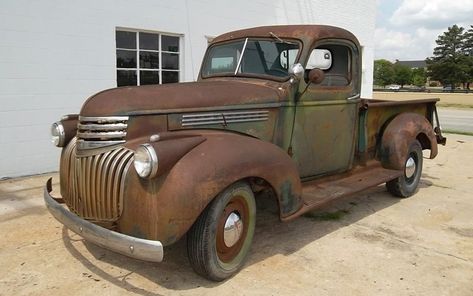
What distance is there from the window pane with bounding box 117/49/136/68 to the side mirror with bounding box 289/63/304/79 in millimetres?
4402

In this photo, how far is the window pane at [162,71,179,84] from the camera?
8.48 meters

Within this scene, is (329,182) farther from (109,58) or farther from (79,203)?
(109,58)

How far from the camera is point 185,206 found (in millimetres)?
3045

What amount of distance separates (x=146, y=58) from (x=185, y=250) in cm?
495

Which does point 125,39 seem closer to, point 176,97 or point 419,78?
point 176,97

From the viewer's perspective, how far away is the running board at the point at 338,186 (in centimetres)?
415

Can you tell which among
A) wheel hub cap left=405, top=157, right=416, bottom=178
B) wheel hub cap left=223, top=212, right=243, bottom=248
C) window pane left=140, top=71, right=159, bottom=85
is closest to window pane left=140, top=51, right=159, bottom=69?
window pane left=140, top=71, right=159, bottom=85

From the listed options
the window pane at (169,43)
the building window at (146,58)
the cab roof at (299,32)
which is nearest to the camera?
the cab roof at (299,32)

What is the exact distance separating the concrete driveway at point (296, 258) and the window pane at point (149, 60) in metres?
3.41

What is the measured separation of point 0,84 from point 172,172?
443 cm

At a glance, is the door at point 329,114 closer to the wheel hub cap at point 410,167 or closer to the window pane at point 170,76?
the wheel hub cap at point 410,167

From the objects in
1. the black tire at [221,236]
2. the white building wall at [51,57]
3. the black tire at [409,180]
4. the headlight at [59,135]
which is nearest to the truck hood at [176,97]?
the headlight at [59,135]

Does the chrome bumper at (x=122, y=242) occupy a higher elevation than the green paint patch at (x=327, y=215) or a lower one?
higher

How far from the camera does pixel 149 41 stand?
26.8 ft
